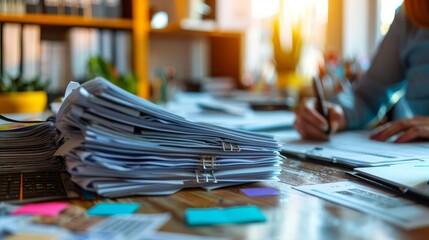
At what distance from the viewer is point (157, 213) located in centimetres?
47

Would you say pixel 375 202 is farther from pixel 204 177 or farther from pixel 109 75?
pixel 109 75

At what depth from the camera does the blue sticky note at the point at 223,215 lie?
0.44 meters

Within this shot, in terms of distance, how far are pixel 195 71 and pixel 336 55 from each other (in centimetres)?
94

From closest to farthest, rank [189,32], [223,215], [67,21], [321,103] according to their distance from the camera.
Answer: [223,215] → [321,103] → [67,21] → [189,32]

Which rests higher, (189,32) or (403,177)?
(189,32)

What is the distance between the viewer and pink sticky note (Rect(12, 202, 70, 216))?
46cm

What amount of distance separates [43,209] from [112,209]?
0.21ft

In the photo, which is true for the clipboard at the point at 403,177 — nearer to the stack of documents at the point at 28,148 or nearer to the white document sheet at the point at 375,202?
the white document sheet at the point at 375,202

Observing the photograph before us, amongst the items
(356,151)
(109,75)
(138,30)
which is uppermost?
(138,30)

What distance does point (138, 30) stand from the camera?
2.39m

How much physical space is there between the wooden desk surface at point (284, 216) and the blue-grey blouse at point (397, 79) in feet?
2.34

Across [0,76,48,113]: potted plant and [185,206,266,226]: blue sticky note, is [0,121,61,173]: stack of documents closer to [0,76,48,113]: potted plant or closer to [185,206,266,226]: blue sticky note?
[185,206,266,226]: blue sticky note

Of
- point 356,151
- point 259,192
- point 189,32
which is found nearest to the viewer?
point 259,192

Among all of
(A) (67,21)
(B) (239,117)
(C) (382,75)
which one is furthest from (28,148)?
(A) (67,21)
